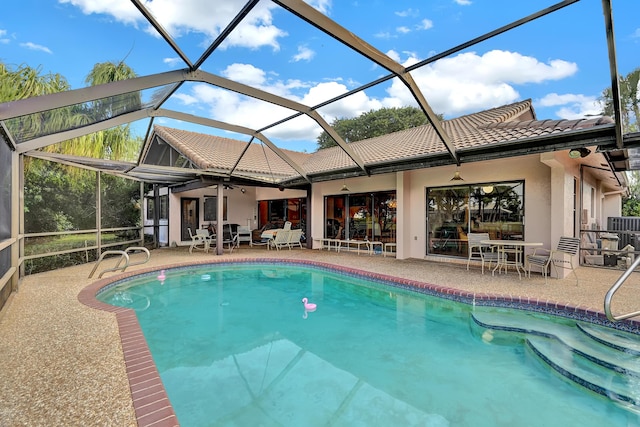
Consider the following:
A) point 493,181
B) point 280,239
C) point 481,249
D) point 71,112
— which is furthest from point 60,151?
point 493,181

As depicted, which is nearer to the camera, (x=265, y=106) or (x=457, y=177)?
(x=265, y=106)

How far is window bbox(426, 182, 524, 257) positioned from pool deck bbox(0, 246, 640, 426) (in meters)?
1.34

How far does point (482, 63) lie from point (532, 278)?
16.3 ft

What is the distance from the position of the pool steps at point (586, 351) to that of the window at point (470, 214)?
3.99 meters

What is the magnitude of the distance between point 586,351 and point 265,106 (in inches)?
284

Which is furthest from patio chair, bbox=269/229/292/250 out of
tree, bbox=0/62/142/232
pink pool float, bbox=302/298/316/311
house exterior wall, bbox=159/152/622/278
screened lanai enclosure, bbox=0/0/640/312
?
pink pool float, bbox=302/298/316/311

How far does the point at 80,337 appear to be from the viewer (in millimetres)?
3846

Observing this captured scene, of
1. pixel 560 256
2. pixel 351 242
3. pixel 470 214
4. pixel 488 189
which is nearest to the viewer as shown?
pixel 560 256

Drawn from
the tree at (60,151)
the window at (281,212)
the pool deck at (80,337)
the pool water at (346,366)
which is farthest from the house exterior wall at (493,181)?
the tree at (60,151)

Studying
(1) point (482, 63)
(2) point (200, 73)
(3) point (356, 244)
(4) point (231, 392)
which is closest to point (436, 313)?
(4) point (231, 392)

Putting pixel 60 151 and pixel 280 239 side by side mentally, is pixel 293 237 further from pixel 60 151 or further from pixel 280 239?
pixel 60 151

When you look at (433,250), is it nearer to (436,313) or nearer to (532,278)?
(532,278)

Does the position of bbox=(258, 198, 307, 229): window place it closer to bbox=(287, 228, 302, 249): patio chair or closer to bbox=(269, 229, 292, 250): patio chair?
bbox=(287, 228, 302, 249): patio chair

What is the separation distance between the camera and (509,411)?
10.1ft
